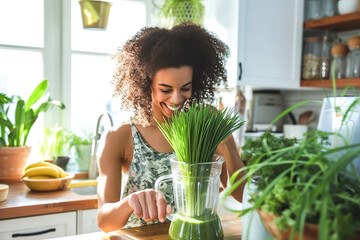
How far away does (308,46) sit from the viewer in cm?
266

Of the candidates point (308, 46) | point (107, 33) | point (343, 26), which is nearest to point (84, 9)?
point (107, 33)

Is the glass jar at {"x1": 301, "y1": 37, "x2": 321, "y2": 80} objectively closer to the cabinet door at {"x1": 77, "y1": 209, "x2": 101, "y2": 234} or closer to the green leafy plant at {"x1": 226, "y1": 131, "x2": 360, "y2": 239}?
the cabinet door at {"x1": 77, "y1": 209, "x2": 101, "y2": 234}

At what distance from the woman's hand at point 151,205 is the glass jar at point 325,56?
2.03 metres

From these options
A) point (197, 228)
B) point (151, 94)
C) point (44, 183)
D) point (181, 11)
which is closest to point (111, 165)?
point (151, 94)

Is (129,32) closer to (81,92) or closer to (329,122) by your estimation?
(81,92)

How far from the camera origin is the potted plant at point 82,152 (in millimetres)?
2434

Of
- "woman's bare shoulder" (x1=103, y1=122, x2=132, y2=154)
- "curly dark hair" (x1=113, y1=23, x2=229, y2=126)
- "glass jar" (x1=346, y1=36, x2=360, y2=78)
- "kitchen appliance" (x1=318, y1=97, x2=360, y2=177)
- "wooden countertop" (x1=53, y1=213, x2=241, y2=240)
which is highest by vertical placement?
"glass jar" (x1=346, y1=36, x2=360, y2=78)

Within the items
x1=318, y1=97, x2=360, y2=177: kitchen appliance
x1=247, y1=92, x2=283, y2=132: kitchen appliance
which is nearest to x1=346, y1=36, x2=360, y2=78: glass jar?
x1=247, y1=92, x2=283, y2=132: kitchen appliance

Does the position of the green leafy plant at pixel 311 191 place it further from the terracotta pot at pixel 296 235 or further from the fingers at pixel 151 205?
the fingers at pixel 151 205

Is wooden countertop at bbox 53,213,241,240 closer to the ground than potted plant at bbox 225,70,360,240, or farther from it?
closer to the ground

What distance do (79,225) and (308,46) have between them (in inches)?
73.7

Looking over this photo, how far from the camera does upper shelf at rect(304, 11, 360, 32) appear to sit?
7.79ft

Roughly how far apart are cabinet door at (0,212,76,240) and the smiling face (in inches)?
34.6

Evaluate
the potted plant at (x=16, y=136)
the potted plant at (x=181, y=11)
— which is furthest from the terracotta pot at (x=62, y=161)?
the potted plant at (x=181, y=11)
